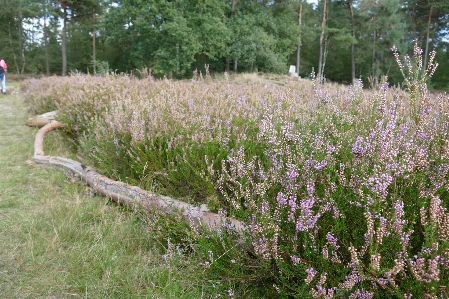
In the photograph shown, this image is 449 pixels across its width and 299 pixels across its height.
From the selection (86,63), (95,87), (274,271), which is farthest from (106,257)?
(86,63)

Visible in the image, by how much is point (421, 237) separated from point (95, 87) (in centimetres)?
671

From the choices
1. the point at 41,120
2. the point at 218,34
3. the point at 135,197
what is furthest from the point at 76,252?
the point at 218,34

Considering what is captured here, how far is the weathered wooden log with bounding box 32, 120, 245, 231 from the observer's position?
8.46 ft

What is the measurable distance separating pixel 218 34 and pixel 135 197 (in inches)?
860

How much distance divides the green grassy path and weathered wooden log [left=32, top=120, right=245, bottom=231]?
0.46 feet

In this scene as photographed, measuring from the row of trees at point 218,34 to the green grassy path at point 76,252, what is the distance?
48.5ft

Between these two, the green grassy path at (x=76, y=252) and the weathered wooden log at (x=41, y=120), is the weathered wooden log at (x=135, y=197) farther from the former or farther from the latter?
the weathered wooden log at (x=41, y=120)

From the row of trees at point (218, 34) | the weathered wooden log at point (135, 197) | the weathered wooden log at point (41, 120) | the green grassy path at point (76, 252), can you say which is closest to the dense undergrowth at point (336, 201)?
the weathered wooden log at point (135, 197)

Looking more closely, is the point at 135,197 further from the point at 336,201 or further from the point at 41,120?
the point at 41,120

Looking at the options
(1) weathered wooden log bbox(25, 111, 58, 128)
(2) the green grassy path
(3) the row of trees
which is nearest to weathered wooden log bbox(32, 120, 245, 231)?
(2) the green grassy path

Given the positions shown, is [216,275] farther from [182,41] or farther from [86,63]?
[86,63]

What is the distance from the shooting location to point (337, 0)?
3603 cm

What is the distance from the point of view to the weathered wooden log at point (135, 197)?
2578mm

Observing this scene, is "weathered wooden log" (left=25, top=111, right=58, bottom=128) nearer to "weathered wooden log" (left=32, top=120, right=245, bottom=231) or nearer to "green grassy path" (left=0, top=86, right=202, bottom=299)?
"weathered wooden log" (left=32, top=120, right=245, bottom=231)
